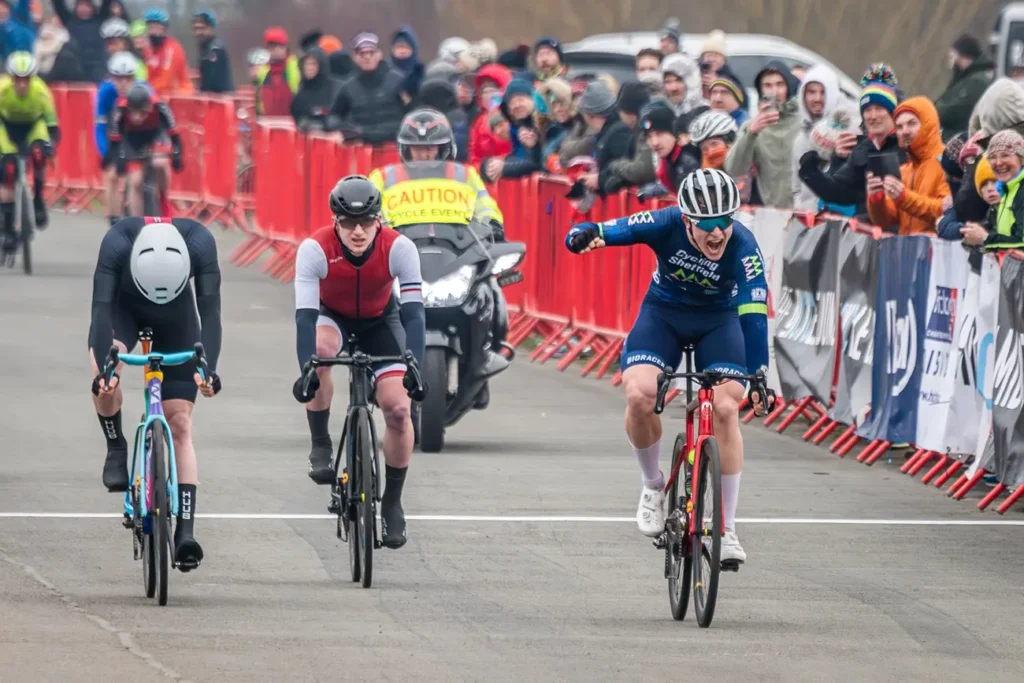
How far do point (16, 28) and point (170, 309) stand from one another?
2376 cm

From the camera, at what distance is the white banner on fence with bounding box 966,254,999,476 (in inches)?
526

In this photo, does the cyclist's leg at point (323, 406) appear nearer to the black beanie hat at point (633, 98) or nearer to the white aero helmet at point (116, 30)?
the black beanie hat at point (633, 98)

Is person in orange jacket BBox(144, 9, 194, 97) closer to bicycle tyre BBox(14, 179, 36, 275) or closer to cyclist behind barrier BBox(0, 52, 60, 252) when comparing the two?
bicycle tyre BBox(14, 179, 36, 275)

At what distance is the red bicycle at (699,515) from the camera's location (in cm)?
966

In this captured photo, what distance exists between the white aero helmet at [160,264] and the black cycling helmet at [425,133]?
4.96 metres

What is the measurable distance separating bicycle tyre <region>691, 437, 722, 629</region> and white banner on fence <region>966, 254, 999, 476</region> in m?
3.82

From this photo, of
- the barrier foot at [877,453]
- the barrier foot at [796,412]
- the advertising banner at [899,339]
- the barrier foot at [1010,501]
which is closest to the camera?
the barrier foot at [1010,501]

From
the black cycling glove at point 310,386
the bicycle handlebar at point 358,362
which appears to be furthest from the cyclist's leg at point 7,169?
the black cycling glove at point 310,386

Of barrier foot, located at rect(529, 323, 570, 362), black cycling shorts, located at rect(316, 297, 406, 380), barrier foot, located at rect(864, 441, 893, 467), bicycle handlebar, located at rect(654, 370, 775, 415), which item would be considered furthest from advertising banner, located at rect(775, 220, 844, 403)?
bicycle handlebar, located at rect(654, 370, 775, 415)

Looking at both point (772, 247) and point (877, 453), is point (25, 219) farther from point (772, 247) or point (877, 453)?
point (877, 453)

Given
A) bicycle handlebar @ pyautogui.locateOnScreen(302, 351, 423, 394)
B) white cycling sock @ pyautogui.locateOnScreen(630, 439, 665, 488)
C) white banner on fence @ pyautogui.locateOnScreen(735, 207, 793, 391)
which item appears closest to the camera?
bicycle handlebar @ pyautogui.locateOnScreen(302, 351, 423, 394)

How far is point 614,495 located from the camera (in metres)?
13.6

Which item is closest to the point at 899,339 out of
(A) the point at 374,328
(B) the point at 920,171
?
(B) the point at 920,171

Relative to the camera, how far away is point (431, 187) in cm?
1511
